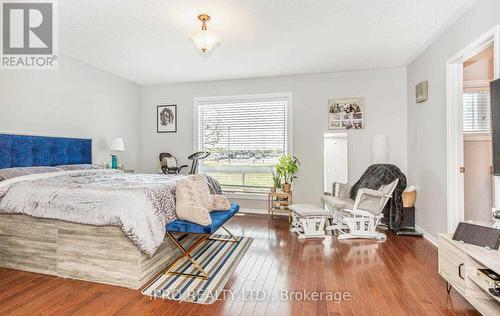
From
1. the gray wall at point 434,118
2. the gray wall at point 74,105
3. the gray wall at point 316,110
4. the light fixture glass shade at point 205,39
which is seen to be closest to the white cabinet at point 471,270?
the gray wall at point 434,118

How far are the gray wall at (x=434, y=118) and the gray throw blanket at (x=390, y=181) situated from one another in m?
0.29

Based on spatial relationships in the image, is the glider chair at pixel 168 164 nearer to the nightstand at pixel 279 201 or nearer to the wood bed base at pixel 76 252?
the nightstand at pixel 279 201

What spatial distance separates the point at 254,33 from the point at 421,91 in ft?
8.30

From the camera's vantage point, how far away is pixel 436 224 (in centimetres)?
338

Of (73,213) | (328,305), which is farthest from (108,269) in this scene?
(328,305)

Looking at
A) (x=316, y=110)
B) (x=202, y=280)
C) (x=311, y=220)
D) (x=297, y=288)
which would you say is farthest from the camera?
(x=316, y=110)

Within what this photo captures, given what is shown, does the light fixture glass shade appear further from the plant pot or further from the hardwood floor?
the plant pot

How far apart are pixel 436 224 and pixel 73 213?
4.17 meters

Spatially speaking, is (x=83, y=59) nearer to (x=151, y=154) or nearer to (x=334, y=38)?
(x=151, y=154)

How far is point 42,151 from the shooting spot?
11.9 feet

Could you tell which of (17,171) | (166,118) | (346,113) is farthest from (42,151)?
(346,113)

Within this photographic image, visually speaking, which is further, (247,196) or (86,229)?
(247,196)

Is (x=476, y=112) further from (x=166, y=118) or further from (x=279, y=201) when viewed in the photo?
(x=166, y=118)

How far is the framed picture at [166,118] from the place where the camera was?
570 cm
